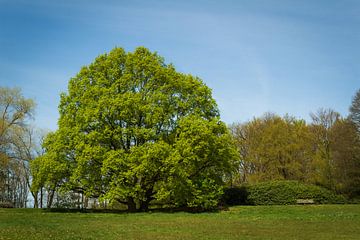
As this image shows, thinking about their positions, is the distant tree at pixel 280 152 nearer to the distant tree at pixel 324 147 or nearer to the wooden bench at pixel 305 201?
the distant tree at pixel 324 147

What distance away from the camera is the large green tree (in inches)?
1320

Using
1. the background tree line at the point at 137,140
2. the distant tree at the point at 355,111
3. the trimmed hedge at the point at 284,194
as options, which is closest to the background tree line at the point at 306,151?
the distant tree at the point at 355,111

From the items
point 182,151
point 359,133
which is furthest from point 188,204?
point 359,133

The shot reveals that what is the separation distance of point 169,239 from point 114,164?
17.1m

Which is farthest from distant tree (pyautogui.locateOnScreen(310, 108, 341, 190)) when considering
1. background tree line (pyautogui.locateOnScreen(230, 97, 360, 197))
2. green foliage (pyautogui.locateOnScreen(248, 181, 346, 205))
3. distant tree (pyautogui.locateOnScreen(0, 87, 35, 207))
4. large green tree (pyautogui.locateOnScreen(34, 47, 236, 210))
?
distant tree (pyautogui.locateOnScreen(0, 87, 35, 207))

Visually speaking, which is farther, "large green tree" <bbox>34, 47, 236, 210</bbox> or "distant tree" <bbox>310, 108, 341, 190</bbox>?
"distant tree" <bbox>310, 108, 341, 190</bbox>

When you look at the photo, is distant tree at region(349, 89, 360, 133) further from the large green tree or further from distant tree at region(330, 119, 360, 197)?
the large green tree

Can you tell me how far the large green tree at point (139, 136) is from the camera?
33.5m

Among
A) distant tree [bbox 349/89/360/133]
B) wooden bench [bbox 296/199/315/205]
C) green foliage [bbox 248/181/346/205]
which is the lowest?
wooden bench [bbox 296/199/315/205]

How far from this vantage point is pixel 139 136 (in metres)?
35.0

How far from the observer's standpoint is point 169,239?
16922 mm

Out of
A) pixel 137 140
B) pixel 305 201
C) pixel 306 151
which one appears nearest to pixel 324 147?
pixel 306 151

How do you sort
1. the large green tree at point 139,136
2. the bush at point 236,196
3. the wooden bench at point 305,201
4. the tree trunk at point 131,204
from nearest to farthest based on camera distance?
the large green tree at point 139,136 < the tree trunk at point 131,204 < the wooden bench at point 305,201 < the bush at point 236,196

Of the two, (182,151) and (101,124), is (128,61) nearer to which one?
(101,124)
